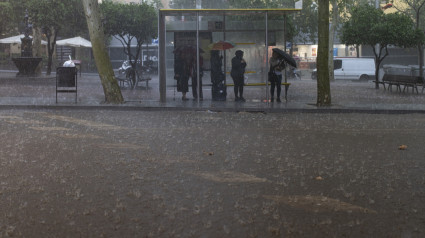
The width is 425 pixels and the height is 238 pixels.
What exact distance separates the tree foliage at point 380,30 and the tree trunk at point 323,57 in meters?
10.9

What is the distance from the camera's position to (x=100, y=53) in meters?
19.9

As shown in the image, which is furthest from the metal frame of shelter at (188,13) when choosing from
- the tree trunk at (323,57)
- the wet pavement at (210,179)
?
the wet pavement at (210,179)

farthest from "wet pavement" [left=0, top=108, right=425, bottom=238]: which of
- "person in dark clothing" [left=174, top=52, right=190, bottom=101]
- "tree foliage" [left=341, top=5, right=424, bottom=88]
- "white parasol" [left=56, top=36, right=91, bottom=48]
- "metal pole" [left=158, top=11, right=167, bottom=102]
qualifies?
"white parasol" [left=56, top=36, right=91, bottom=48]

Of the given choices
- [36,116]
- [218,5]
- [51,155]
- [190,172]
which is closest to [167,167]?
[190,172]

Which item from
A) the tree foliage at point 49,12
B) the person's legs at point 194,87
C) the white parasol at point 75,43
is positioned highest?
the tree foliage at point 49,12

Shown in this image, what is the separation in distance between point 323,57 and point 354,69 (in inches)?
981

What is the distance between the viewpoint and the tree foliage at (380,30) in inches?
1157

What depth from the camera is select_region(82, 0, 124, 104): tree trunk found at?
64.2 feet

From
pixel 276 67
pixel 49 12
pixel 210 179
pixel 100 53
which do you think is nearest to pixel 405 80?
pixel 276 67

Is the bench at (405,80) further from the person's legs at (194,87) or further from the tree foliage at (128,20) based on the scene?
the tree foliage at (128,20)

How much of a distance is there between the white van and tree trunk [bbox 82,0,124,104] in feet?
86.1

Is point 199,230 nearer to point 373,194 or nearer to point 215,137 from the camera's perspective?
point 373,194

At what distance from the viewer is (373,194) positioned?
6188mm

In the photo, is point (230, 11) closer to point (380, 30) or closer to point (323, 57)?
point (323, 57)
